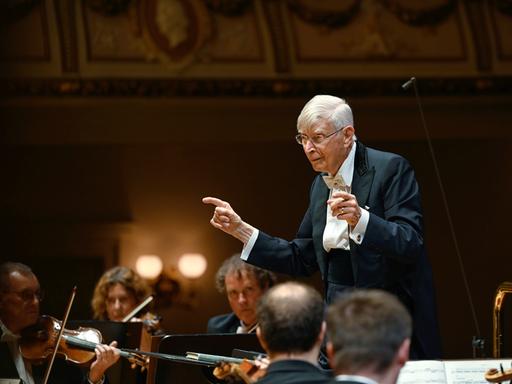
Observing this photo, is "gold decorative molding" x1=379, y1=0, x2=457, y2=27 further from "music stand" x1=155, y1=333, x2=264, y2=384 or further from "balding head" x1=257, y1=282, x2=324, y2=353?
"balding head" x1=257, y1=282, x2=324, y2=353

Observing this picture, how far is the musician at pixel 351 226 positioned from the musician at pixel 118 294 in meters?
2.35

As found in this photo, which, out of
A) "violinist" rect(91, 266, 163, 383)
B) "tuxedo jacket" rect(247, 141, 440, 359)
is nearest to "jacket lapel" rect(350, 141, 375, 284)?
"tuxedo jacket" rect(247, 141, 440, 359)

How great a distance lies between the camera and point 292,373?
8.29ft

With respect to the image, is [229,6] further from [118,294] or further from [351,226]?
[351,226]

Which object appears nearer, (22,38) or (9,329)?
(9,329)

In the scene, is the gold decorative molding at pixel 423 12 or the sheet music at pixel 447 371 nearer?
the sheet music at pixel 447 371

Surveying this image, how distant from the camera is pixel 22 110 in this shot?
29.5 feet

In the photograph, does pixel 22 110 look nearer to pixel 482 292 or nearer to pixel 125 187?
pixel 125 187


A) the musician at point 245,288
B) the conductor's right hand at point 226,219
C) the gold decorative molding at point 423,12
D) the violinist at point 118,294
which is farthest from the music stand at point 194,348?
the gold decorative molding at point 423,12

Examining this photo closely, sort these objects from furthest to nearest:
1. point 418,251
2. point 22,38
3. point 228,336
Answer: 1. point 22,38
2. point 228,336
3. point 418,251

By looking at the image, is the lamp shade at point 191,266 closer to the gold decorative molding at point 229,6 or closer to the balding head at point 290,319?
the gold decorative molding at point 229,6

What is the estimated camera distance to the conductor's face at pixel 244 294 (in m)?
5.45

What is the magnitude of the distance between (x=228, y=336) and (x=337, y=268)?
0.67m

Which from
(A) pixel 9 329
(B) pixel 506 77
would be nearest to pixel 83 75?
(B) pixel 506 77
